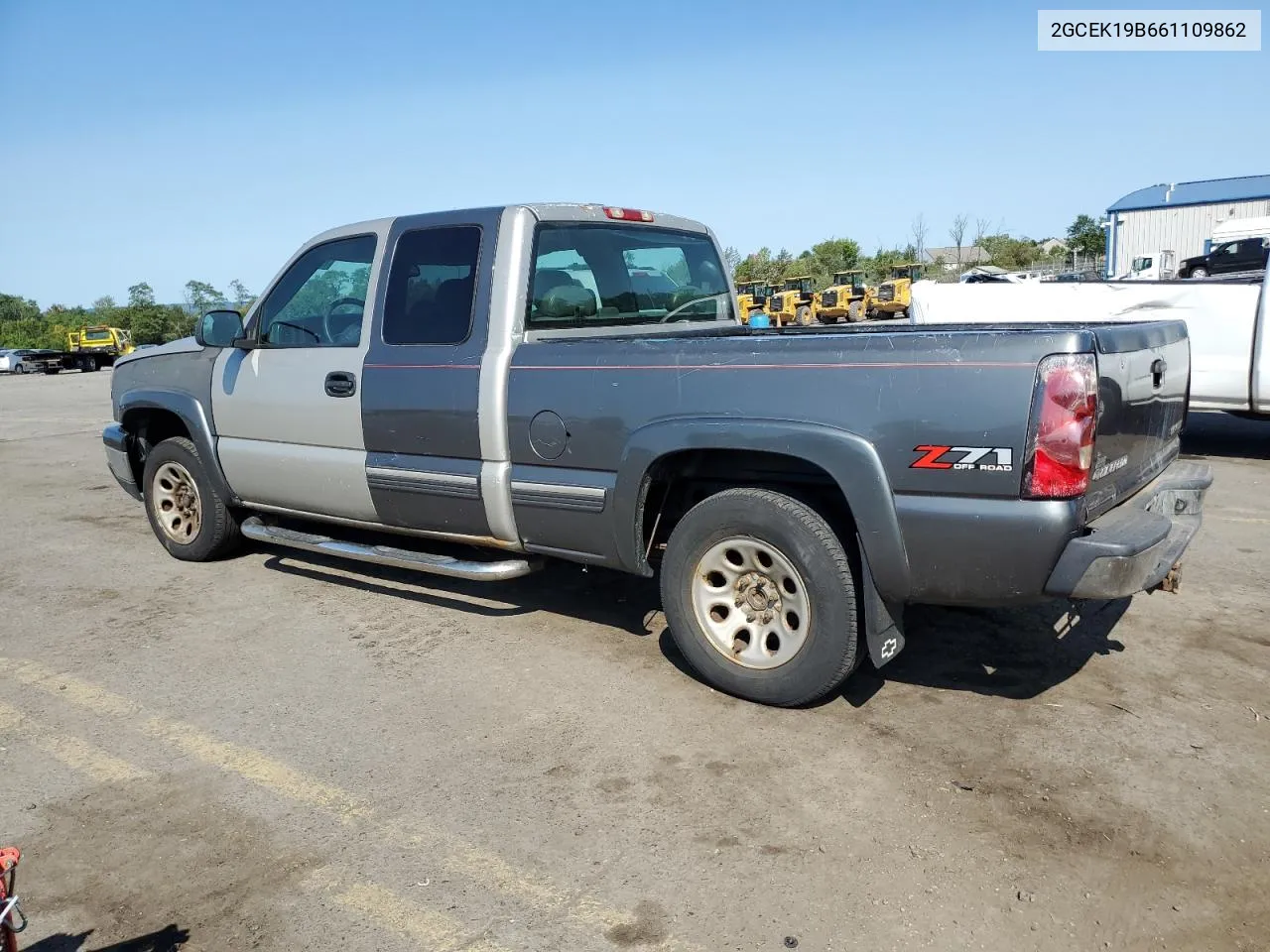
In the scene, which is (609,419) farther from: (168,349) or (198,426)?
(168,349)

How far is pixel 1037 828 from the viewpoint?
9.78 ft

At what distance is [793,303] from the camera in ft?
108

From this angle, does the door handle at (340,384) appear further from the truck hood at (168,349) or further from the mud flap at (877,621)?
the mud flap at (877,621)

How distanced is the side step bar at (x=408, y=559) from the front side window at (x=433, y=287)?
1.05 meters

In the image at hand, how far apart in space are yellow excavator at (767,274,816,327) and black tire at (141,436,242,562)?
26.6 m

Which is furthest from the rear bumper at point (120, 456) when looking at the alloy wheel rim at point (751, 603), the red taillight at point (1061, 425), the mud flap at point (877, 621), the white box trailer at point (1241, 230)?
the white box trailer at point (1241, 230)

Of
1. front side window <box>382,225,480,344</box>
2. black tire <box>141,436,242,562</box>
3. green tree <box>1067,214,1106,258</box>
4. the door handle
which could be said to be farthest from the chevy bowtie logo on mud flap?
green tree <box>1067,214,1106,258</box>

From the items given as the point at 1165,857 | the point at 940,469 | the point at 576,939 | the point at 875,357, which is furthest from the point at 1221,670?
the point at 576,939

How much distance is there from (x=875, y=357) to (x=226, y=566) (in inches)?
182

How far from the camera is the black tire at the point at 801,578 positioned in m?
3.59

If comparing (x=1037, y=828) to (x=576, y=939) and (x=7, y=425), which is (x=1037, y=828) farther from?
(x=7, y=425)

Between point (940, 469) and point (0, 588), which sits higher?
point (940, 469)

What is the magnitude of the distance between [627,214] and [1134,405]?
8.86 ft

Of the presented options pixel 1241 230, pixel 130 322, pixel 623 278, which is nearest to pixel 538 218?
pixel 623 278
